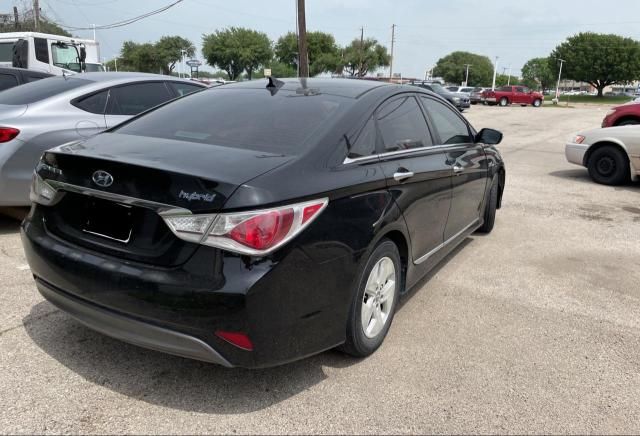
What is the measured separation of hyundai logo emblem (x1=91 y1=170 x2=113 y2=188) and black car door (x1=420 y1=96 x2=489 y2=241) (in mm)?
2401

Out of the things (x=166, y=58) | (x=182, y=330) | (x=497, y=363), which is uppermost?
(x=166, y=58)

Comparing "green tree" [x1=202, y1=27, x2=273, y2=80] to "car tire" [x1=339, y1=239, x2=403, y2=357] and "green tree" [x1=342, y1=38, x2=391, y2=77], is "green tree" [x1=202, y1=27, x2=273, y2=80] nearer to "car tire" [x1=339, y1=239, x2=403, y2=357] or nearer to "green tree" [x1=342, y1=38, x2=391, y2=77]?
"green tree" [x1=342, y1=38, x2=391, y2=77]

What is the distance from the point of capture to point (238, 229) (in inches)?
88.3

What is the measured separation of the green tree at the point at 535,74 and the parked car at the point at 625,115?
137215 mm

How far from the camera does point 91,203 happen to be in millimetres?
Answer: 2576

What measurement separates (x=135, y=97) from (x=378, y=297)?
412 cm

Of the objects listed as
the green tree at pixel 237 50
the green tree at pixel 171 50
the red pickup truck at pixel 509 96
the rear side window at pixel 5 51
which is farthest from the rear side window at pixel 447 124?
the green tree at pixel 171 50

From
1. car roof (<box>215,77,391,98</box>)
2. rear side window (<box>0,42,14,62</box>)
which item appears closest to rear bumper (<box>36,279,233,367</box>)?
car roof (<box>215,77,391,98</box>)

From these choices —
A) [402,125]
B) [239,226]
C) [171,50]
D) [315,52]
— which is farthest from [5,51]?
[171,50]

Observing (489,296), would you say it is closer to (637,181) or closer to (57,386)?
(57,386)

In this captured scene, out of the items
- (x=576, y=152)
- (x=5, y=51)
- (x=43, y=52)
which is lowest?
(x=576, y=152)

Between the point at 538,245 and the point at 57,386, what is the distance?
14.9ft

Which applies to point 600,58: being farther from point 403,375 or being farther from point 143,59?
point 403,375

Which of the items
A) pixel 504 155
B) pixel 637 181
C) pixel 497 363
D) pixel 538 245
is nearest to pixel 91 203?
pixel 497 363
